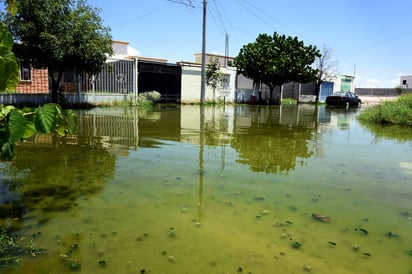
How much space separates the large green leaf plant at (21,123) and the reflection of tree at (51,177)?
1.53 m

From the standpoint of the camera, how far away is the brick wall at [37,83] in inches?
804

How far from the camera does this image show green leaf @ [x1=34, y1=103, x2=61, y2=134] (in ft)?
9.02

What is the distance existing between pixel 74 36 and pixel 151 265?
15.7 metres

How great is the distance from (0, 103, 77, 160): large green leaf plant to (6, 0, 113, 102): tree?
14.4 m

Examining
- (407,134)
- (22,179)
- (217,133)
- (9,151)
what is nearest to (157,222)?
(9,151)

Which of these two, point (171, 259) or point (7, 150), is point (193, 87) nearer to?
point (171, 259)

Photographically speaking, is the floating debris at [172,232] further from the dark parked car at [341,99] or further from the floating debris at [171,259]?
the dark parked car at [341,99]

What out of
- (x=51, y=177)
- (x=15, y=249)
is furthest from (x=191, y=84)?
(x=15, y=249)

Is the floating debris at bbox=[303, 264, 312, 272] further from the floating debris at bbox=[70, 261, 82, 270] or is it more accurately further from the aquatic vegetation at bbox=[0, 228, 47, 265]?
the aquatic vegetation at bbox=[0, 228, 47, 265]

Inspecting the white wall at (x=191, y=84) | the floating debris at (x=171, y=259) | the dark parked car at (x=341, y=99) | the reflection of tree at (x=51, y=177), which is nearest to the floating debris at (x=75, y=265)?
the floating debris at (x=171, y=259)

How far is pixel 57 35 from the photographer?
52.4 ft

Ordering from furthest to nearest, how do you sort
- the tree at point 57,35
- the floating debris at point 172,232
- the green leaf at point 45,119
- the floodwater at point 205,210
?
the tree at point 57,35 < the floating debris at point 172,232 < the floodwater at point 205,210 < the green leaf at point 45,119

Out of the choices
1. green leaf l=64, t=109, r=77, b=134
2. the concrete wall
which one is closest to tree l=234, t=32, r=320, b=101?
green leaf l=64, t=109, r=77, b=134

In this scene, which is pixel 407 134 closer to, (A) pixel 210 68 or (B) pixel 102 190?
(B) pixel 102 190
